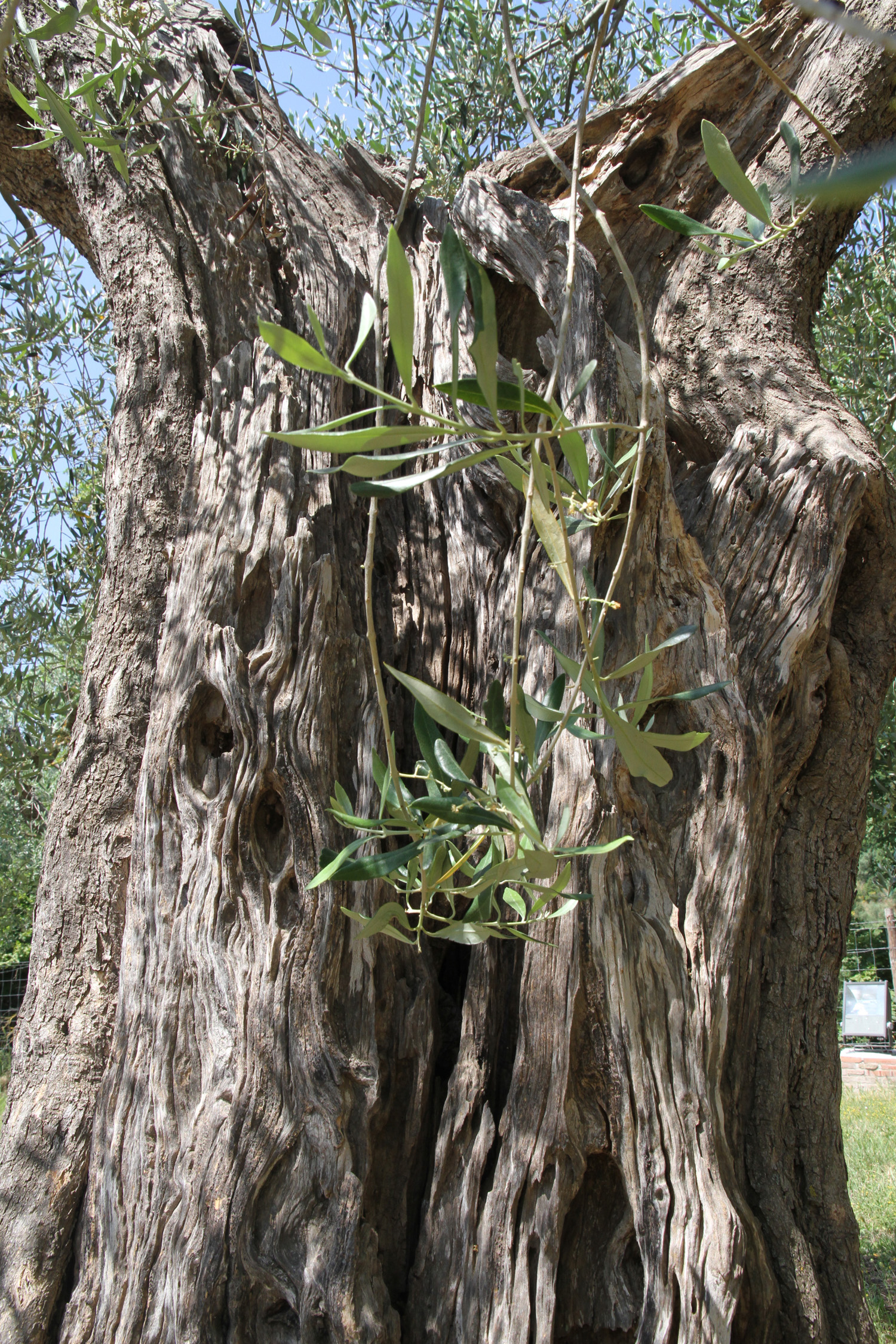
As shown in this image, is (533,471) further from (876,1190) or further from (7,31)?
(876,1190)

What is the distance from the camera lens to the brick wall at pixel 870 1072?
1041cm

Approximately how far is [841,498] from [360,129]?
342 cm

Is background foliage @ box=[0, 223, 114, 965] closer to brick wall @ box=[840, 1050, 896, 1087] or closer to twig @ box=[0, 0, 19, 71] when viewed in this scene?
twig @ box=[0, 0, 19, 71]

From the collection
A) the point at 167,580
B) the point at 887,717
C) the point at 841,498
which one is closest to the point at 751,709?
the point at 841,498

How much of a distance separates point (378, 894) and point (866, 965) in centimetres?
1965

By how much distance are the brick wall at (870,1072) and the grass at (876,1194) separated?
2216 mm

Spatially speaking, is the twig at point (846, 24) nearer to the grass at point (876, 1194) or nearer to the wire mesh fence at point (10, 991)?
the grass at point (876, 1194)

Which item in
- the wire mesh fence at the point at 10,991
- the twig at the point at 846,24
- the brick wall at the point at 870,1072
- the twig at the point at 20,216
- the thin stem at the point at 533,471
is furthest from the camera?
the brick wall at the point at 870,1072

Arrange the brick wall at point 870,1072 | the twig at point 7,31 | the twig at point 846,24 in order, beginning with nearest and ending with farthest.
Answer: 1. the twig at point 846,24
2. the twig at point 7,31
3. the brick wall at point 870,1072

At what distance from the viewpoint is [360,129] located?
15.2 feet

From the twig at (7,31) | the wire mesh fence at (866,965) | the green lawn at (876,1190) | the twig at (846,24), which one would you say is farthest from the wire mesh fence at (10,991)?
the wire mesh fence at (866,965)

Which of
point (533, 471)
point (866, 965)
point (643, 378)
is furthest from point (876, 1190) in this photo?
point (866, 965)

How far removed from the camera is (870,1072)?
432 inches

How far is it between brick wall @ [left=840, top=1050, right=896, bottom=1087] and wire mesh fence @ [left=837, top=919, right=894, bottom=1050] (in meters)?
1.07
